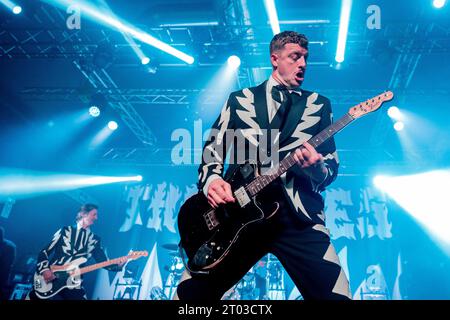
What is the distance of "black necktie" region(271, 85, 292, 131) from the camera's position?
233 centimetres

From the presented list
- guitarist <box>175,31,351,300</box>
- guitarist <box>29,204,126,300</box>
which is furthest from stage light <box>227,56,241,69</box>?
guitarist <box>175,31,351,300</box>

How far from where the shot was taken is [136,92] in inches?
370

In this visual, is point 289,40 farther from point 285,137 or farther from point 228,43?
point 228,43

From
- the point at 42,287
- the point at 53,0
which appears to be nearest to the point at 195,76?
the point at 53,0

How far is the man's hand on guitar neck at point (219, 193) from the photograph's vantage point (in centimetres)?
195

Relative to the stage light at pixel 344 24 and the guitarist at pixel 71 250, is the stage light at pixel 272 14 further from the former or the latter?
the guitarist at pixel 71 250

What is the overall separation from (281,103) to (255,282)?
24.7 feet

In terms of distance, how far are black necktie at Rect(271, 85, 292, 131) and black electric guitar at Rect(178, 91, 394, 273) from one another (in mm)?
280

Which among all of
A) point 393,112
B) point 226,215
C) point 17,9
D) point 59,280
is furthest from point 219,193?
point 393,112

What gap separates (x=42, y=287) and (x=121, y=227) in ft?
20.8

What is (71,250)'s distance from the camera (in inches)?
243

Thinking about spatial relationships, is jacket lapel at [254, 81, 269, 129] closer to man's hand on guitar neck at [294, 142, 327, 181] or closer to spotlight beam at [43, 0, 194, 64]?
man's hand on guitar neck at [294, 142, 327, 181]
